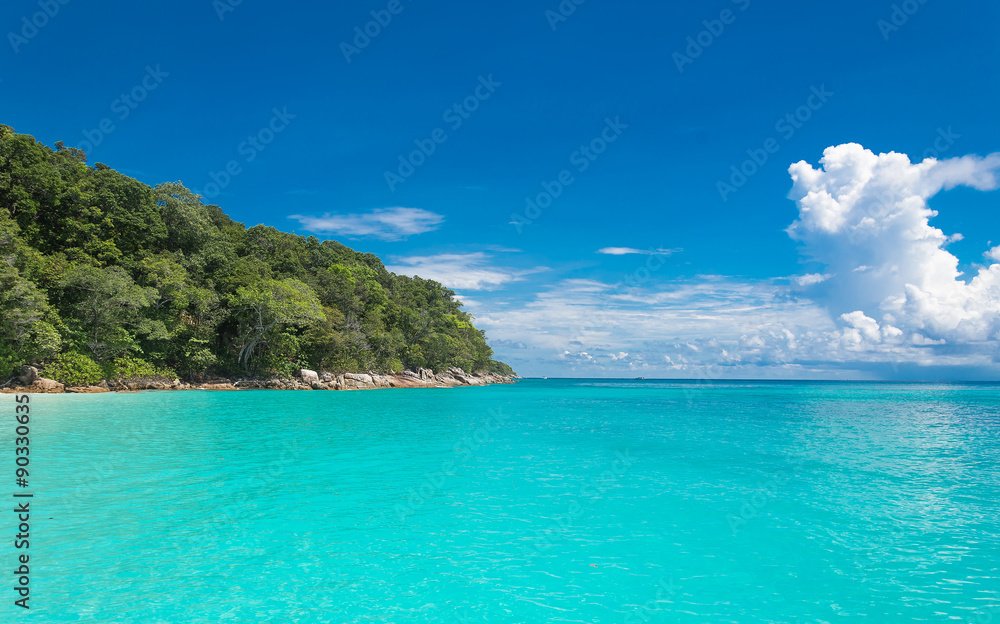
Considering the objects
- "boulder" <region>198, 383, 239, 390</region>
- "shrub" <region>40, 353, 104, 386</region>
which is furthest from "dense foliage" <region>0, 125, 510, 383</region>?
"boulder" <region>198, 383, 239, 390</region>

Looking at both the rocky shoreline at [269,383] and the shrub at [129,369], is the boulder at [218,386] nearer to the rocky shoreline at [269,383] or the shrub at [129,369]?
the rocky shoreline at [269,383]

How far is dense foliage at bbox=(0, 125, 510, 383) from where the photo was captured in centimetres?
3816

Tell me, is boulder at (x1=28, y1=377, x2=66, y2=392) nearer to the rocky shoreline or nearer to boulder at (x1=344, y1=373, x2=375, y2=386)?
the rocky shoreline

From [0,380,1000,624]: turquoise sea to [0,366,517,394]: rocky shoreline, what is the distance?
960 inches

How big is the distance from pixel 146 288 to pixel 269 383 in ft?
56.8

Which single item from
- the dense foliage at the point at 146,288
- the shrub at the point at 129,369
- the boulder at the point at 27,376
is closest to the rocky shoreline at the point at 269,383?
the boulder at the point at 27,376

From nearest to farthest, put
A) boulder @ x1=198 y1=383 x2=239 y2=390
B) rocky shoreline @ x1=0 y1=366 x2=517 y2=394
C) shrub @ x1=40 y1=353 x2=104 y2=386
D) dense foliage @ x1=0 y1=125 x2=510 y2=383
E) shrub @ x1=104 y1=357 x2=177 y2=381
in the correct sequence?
rocky shoreline @ x1=0 y1=366 x2=517 y2=394 → dense foliage @ x1=0 y1=125 x2=510 y2=383 → shrub @ x1=40 y1=353 x2=104 y2=386 → shrub @ x1=104 y1=357 x2=177 y2=381 → boulder @ x1=198 y1=383 x2=239 y2=390

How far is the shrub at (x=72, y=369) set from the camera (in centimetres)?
3834

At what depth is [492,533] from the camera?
9.22 metres

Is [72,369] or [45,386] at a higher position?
[72,369]

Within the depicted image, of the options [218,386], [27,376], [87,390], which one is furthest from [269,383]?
[27,376]

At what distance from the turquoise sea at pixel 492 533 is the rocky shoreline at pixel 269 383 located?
24.4m

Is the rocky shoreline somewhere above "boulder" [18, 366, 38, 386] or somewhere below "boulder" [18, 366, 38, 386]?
below

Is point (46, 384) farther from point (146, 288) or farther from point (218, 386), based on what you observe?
point (218, 386)
